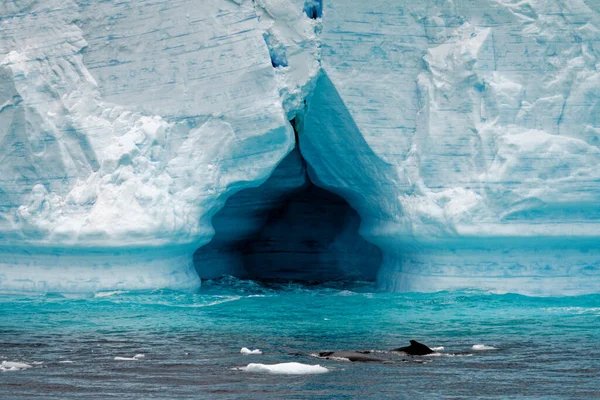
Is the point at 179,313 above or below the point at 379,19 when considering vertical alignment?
below

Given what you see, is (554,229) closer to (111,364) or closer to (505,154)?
(505,154)

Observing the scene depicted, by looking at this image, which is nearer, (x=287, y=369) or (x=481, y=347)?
(x=287, y=369)

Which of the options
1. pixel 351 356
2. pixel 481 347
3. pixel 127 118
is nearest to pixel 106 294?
pixel 127 118

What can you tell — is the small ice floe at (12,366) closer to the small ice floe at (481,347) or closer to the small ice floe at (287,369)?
the small ice floe at (287,369)

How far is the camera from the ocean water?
5426 millimetres

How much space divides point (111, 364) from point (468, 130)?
5.84 m

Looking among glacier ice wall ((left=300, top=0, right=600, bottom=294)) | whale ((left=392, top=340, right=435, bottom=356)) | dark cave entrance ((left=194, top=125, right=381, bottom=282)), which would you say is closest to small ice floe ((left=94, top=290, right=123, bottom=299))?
→ dark cave entrance ((left=194, top=125, right=381, bottom=282))

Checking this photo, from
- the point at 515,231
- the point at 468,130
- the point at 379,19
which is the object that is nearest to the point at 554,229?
the point at 515,231

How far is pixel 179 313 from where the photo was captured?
30.8 feet

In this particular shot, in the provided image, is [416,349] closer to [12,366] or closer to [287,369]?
[287,369]

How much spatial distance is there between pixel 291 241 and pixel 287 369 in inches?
336

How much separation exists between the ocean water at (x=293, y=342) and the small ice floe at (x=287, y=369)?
0.31 feet

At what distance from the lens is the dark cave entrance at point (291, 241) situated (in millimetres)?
13383

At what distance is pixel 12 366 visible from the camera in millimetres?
6164
